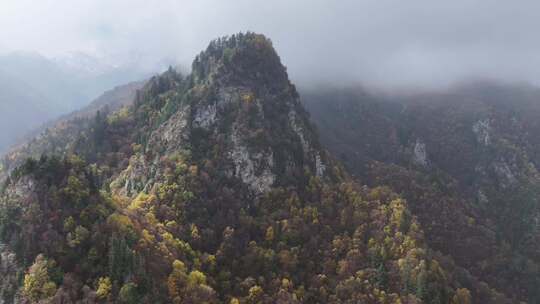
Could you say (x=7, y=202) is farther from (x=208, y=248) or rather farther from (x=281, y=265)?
(x=281, y=265)

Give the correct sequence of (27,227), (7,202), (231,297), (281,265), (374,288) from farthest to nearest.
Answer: (281,265)
(374,288)
(231,297)
(7,202)
(27,227)

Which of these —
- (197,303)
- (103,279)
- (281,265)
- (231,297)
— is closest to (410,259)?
(281,265)

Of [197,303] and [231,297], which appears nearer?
[197,303]

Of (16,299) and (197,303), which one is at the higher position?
(16,299)

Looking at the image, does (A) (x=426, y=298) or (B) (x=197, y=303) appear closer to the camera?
(B) (x=197, y=303)

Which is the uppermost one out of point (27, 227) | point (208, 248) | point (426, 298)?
point (27, 227)

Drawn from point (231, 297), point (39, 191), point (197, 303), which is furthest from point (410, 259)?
point (39, 191)

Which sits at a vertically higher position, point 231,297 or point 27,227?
point 27,227

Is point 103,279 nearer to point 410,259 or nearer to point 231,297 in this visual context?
point 231,297

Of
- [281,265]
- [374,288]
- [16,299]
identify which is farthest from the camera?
[281,265]

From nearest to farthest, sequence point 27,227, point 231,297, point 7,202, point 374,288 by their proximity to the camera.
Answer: point 27,227 → point 7,202 → point 231,297 → point 374,288
